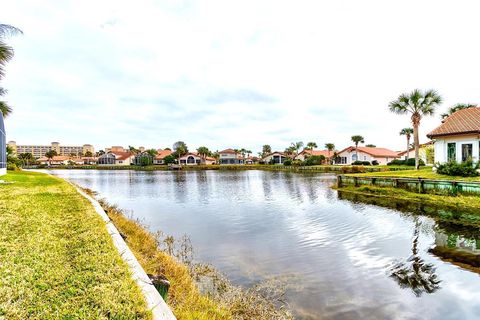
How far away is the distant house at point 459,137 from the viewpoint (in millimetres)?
26078

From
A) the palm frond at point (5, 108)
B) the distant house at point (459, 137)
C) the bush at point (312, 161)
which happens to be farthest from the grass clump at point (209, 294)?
the bush at point (312, 161)

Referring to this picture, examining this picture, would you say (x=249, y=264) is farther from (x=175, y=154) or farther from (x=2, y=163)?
(x=175, y=154)

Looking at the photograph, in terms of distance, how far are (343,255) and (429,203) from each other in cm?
1412

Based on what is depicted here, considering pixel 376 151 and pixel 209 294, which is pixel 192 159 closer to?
pixel 376 151

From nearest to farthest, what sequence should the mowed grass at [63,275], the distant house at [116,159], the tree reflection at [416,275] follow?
the mowed grass at [63,275] < the tree reflection at [416,275] < the distant house at [116,159]

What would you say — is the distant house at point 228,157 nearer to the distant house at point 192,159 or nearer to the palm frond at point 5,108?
the distant house at point 192,159

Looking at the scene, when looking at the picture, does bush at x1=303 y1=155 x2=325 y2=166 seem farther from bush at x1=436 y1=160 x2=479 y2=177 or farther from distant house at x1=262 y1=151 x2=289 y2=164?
bush at x1=436 y1=160 x2=479 y2=177

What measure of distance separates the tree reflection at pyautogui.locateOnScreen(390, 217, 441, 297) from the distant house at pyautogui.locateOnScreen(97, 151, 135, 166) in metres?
148

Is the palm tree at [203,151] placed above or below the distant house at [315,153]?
above

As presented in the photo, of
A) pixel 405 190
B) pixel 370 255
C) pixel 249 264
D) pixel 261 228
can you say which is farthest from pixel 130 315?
pixel 405 190

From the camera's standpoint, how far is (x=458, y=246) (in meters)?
11.8

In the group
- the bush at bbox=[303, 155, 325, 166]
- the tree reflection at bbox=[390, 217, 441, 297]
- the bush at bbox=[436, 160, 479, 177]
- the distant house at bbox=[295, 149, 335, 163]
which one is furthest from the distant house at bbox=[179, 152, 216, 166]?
the tree reflection at bbox=[390, 217, 441, 297]

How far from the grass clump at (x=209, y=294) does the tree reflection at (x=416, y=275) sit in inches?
141

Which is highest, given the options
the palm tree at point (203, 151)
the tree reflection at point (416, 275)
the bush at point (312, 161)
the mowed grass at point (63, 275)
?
the palm tree at point (203, 151)
